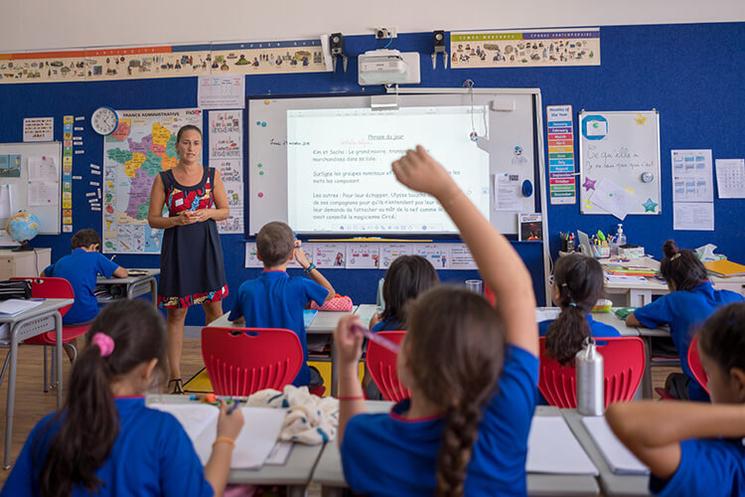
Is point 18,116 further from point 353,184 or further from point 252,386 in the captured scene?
point 252,386

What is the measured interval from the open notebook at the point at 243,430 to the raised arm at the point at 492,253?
595mm

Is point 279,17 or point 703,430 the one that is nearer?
point 703,430

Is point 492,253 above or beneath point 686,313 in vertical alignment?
above

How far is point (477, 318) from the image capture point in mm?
845

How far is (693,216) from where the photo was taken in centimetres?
429

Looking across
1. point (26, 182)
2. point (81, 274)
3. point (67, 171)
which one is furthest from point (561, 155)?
point (26, 182)

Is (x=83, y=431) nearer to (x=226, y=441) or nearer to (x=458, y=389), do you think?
(x=226, y=441)

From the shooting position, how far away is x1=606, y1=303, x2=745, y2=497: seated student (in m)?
0.82

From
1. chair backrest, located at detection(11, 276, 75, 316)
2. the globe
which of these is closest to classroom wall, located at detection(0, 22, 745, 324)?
chair backrest, located at detection(11, 276, 75, 316)

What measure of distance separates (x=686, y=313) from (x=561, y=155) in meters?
2.41

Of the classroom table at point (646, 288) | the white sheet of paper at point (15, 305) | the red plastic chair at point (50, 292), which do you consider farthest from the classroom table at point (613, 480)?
the red plastic chair at point (50, 292)

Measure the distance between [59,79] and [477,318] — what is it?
5.15 meters

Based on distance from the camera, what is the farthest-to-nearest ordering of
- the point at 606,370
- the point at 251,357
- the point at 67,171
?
the point at 67,171 < the point at 251,357 < the point at 606,370

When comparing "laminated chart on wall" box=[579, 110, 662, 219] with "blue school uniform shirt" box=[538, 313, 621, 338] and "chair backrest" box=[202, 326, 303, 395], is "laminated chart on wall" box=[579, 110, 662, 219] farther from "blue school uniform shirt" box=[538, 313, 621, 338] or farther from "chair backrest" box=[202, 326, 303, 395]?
"chair backrest" box=[202, 326, 303, 395]
